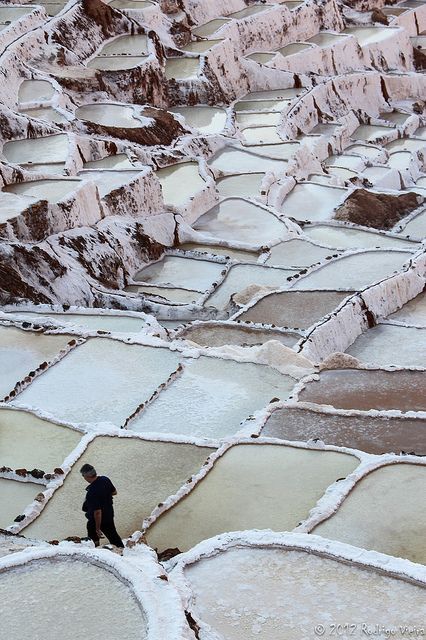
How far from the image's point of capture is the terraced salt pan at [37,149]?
57.0ft

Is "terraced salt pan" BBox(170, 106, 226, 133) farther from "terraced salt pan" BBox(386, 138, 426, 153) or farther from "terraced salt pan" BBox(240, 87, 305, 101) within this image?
"terraced salt pan" BBox(386, 138, 426, 153)

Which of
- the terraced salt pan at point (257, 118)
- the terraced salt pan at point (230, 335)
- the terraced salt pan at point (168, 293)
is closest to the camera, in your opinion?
the terraced salt pan at point (230, 335)

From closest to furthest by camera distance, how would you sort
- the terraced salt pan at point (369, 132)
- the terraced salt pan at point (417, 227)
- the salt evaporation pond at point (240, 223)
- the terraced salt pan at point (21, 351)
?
1. the terraced salt pan at point (21, 351)
2. the salt evaporation pond at point (240, 223)
3. the terraced salt pan at point (417, 227)
4. the terraced salt pan at point (369, 132)

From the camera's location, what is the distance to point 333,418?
962 centimetres

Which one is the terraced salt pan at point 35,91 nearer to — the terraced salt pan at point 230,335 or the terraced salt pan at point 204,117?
the terraced salt pan at point 204,117

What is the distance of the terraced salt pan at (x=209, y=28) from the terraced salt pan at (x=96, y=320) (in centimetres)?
1621

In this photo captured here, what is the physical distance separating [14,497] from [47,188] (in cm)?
820

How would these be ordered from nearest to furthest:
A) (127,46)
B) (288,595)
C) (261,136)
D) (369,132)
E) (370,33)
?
(288,595) < (261,136) < (127,46) < (369,132) < (370,33)

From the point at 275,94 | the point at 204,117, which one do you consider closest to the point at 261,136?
the point at 204,117

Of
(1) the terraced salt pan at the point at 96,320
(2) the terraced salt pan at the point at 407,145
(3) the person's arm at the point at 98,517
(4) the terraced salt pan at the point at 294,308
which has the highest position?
(3) the person's arm at the point at 98,517

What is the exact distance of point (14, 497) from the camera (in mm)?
8477

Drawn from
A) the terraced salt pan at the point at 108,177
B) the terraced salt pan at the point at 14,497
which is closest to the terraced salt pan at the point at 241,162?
the terraced salt pan at the point at 108,177

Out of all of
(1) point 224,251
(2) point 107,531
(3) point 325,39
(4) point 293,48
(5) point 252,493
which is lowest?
(3) point 325,39

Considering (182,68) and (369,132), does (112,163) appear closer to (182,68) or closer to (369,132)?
(182,68)
